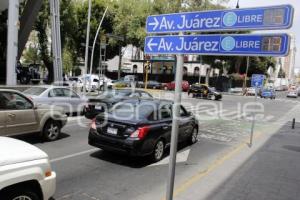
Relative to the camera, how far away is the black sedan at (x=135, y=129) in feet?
25.7

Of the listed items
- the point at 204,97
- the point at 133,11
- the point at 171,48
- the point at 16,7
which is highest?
the point at 133,11

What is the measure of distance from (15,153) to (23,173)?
0.97 feet

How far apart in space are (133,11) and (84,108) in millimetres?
35139

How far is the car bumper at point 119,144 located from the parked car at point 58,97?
18.6ft

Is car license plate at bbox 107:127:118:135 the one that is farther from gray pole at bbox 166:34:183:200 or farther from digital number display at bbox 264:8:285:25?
digital number display at bbox 264:8:285:25

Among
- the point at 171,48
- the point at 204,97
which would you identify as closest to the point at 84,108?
the point at 171,48

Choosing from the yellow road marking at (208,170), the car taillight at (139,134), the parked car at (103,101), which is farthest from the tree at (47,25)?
the car taillight at (139,134)

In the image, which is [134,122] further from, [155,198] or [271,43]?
[271,43]

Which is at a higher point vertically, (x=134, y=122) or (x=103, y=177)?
(x=134, y=122)

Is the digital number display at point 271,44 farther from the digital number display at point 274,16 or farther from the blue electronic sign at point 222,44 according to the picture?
the digital number display at point 274,16

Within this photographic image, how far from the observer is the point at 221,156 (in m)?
9.77

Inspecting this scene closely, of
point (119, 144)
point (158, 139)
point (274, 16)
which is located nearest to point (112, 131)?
point (119, 144)

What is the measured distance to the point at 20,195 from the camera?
4145 mm

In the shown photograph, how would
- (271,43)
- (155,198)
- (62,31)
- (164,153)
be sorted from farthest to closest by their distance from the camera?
1. (62,31)
2. (164,153)
3. (155,198)
4. (271,43)
